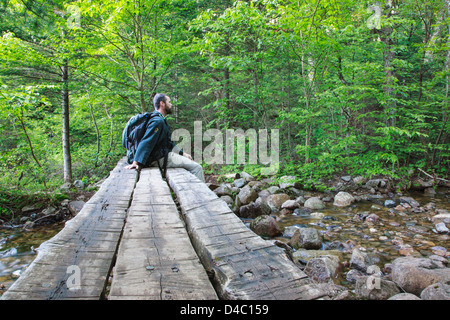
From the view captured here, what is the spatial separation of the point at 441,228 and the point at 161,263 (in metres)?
5.38

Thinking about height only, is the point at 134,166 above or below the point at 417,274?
above

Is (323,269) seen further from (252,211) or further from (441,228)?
(441,228)

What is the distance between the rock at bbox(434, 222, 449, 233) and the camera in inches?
176

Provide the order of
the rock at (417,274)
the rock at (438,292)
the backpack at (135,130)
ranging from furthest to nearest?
the backpack at (135,130) → the rock at (417,274) → the rock at (438,292)

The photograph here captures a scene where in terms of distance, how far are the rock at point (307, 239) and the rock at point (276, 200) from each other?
2.08 m

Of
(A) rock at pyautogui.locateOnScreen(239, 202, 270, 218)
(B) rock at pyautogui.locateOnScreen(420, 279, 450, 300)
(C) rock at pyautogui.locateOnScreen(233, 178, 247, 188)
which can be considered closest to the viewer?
(B) rock at pyautogui.locateOnScreen(420, 279, 450, 300)

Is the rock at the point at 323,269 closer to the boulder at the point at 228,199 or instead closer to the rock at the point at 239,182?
the boulder at the point at 228,199

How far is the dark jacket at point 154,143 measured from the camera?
3953 millimetres

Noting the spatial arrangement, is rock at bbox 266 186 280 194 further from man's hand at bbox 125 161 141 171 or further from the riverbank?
man's hand at bbox 125 161 141 171

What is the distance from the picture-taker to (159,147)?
14.0 feet

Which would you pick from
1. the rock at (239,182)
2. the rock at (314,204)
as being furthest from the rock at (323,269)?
the rock at (239,182)

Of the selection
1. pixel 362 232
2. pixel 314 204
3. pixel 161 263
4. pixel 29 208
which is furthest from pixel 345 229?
pixel 29 208

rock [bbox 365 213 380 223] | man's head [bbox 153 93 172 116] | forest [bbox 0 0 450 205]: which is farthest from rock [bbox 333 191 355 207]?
man's head [bbox 153 93 172 116]

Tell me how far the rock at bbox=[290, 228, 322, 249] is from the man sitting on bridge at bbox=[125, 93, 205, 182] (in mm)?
2023
